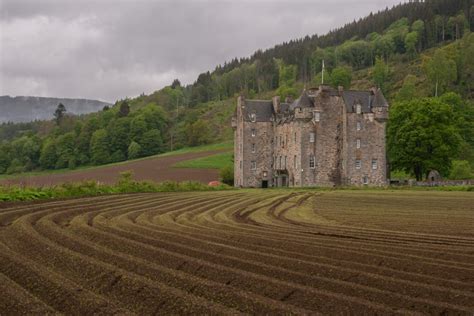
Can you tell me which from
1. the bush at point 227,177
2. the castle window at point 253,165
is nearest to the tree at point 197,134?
the bush at point 227,177

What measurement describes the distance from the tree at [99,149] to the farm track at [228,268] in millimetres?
115364

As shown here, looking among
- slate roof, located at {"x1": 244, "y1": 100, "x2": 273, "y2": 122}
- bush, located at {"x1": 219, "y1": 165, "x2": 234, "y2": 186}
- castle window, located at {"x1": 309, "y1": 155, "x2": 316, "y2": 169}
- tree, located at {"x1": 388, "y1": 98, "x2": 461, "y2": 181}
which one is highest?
slate roof, located at {"x1": 244, "y1": 100, "x2": 273, "y2": 122}

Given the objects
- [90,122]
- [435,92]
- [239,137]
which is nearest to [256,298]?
[239,137]

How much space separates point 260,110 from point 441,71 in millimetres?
58149

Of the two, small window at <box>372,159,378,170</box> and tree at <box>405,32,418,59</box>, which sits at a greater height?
tree at <box>405,32,418,59</box>

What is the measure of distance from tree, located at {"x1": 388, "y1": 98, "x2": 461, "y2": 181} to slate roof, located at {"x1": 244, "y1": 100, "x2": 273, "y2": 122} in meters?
19.8

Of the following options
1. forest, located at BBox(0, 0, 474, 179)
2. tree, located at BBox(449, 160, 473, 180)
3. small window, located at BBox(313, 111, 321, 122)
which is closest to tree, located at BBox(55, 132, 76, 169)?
forest, located at BBox(0, 0, 474, 179)

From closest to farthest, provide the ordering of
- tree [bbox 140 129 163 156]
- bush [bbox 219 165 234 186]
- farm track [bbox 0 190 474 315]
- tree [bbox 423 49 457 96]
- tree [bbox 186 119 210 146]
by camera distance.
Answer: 1. farm track [bbox 0 190 474 315]
2. bush [bbox 219 165 234 186]
3. tree [bbox 423 49 457 96]
4. tree [bbox 140 129 163 156]
5. tree [bbox 186 119 210 146]

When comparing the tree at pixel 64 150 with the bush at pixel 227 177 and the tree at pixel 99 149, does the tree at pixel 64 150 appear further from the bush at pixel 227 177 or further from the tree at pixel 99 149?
the bush at pixel 227 177

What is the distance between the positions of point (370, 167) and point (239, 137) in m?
20.6

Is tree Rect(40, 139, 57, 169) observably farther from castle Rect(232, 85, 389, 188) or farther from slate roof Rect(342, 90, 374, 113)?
slate roof Rect(342, 90, 374, 113)

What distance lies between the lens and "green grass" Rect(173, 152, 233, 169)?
336 feet

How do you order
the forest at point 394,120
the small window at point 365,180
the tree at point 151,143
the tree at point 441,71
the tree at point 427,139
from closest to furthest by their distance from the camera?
the tree at point 427,139
the forest at point 394,120
the small window at point 365,180
the tree at point 441,71
the tree at point 151,143

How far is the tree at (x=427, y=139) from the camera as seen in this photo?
7219 cm
